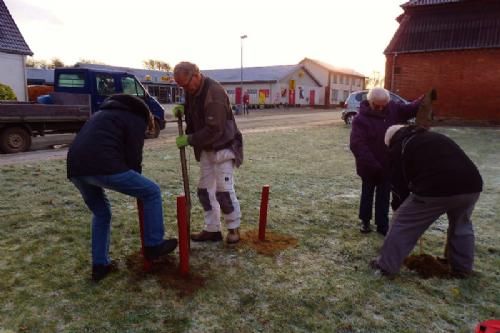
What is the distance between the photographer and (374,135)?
4398mm

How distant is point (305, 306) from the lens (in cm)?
310

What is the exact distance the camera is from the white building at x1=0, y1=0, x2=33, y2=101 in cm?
1909

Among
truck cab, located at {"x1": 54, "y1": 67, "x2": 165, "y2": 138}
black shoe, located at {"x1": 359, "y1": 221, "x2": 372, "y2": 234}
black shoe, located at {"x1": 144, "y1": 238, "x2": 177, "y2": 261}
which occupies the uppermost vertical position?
truck cab, located at {"x1": 54, "y1": 67, "x2": 165, "y2": 138}

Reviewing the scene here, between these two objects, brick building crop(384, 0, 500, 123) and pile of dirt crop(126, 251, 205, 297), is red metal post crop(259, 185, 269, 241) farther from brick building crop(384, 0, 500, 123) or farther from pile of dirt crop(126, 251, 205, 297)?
brick building crop(384, 0, 500, 123)

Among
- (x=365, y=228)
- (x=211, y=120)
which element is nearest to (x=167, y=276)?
(x=211, y=120)

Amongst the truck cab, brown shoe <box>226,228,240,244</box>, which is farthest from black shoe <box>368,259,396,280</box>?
the truck cab

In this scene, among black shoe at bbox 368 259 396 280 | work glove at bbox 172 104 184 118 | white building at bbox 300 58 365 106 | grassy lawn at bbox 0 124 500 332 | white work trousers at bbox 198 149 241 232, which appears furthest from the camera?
white building at bbox 300 58 365 106

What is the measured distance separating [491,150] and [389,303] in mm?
10430

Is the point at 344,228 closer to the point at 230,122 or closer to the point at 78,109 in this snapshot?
the point at 230,122

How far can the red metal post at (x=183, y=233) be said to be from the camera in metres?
3.32

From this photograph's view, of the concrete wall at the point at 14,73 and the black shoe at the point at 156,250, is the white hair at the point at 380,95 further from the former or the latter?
the concrete wall at the point at 14,73

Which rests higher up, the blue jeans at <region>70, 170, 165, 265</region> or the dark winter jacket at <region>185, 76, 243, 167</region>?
the dark winter jacket at <region>185, 76, 243, 167</region>

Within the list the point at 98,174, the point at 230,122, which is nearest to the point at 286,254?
the point at 230,122

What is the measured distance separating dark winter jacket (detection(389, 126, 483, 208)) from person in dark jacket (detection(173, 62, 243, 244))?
1.59 m
